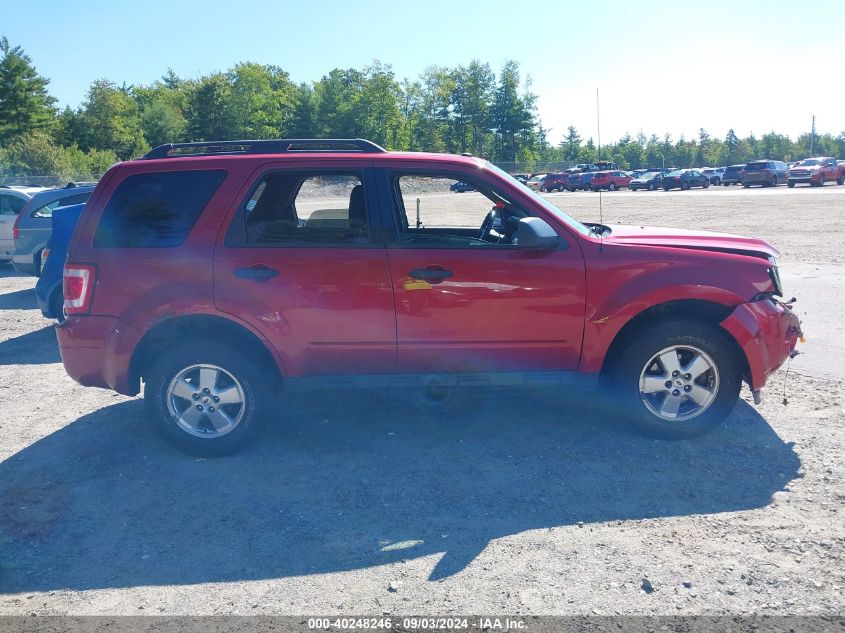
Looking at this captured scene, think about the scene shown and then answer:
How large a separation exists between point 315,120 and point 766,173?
4365 cm

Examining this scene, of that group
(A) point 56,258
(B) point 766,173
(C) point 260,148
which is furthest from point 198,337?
(B) point 766,173

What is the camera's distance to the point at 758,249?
5023mm

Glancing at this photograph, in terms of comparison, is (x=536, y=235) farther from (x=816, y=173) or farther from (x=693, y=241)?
(x=816, y=173)

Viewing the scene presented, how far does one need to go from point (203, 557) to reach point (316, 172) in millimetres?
2609

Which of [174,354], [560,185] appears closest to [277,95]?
[560,185]

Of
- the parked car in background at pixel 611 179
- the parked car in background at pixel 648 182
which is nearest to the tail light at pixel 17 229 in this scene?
the parked car in background at pixel 648 182

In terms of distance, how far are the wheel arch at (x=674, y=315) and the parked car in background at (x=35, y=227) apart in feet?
30.5

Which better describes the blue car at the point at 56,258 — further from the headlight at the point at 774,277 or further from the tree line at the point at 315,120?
the tree line at the point at 315,120

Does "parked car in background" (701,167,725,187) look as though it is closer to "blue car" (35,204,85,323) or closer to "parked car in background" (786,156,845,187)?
"parked car in background" (786,156,845,187)

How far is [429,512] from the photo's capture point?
4.04m

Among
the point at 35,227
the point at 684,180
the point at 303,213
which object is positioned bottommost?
the point at 303,213

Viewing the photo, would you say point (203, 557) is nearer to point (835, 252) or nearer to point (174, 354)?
point (174, 354)

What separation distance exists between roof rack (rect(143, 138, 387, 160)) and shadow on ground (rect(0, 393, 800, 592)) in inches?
81.6

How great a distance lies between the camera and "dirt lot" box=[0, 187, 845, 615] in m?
3.27
